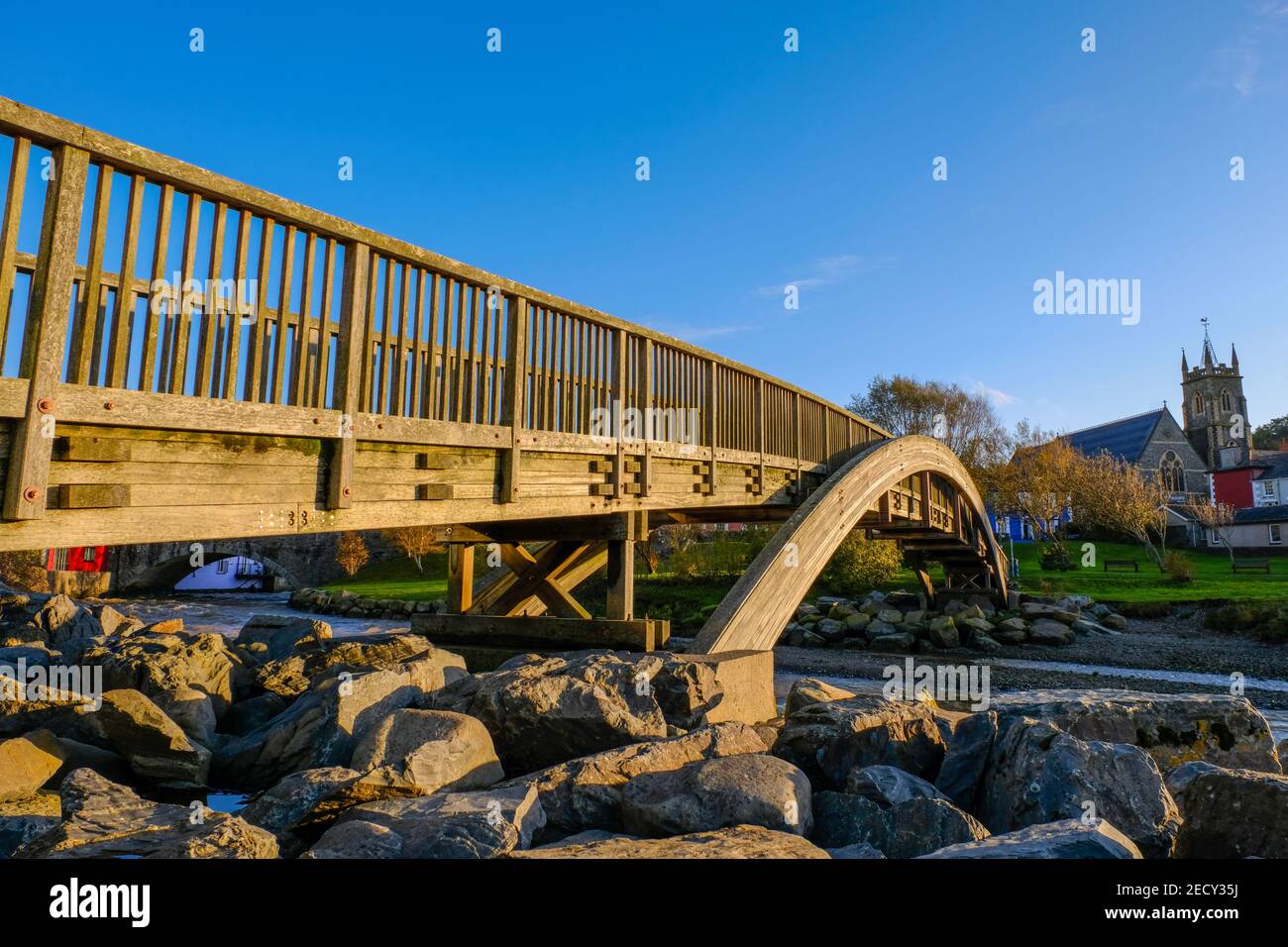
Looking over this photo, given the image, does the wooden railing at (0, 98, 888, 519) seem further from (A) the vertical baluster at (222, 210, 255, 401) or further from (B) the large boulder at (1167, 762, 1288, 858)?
(B) the large boulder at (1167, 762, 1288, 858)

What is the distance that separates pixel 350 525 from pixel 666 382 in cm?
525

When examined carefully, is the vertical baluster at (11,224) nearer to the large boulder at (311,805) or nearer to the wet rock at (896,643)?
the large boulder at (311,805)

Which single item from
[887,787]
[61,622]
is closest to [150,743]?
[887,787]

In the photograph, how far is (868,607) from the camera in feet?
97.7

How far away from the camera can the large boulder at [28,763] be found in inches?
204

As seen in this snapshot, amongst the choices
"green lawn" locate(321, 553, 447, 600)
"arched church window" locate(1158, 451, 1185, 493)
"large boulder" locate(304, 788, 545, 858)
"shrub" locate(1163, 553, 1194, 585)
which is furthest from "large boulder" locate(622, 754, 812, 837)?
"arched church window" locate(1158, 451, 1185, 493)

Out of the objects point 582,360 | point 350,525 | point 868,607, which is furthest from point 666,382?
point 868,607

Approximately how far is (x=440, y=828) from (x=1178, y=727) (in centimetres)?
545

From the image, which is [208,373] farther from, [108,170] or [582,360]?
[582,360]

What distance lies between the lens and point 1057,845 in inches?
129

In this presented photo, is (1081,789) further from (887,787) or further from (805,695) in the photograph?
(805,695)

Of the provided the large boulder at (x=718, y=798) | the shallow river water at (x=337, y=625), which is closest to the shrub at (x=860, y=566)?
the shallow river water at (x=337, y=625)

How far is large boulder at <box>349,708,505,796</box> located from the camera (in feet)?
14.6

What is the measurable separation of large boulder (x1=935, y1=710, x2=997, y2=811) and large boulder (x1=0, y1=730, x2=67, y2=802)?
628 cm
